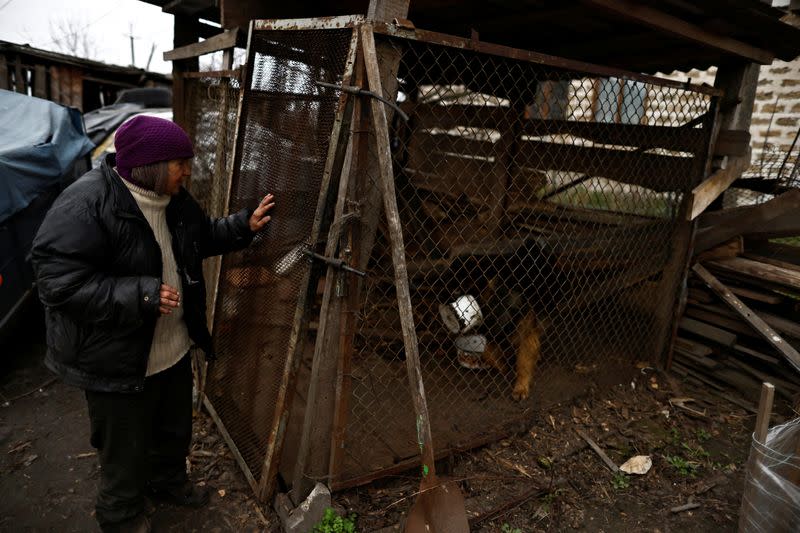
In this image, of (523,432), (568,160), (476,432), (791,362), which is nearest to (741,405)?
(791,362)

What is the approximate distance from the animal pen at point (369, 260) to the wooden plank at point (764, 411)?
1.58 metres

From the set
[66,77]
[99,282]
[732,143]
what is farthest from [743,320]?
[66,77]

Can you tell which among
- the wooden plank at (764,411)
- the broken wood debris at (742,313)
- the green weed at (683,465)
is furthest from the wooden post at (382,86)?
the broken wood debris at (742,313)

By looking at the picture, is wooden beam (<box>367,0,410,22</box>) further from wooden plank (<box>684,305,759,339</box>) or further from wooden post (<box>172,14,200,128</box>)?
wooden plank (<box>684,305,759,339</box>)

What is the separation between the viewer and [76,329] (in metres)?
2.05

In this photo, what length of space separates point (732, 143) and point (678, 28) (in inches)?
52.1

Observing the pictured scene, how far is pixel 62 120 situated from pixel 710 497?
6777mm

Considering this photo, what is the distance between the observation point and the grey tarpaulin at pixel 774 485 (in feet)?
7.25

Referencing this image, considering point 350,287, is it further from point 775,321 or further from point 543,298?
point 775,321

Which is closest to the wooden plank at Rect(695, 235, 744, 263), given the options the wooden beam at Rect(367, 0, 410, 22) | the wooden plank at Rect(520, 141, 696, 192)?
the wooden plank at Rect(520, 141, 696, 192)

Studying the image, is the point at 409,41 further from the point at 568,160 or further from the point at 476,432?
the point at 568,160

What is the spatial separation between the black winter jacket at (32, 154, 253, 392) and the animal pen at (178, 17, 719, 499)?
68 cm

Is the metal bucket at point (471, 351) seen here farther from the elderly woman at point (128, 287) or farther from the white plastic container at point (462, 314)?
the elderly woman at point (128, 287)

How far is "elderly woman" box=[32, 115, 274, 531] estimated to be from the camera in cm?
193
